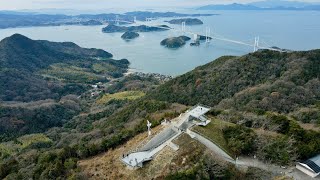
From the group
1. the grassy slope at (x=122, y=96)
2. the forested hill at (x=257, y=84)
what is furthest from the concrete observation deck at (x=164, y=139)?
the grassy slope at (x=122, y=96)

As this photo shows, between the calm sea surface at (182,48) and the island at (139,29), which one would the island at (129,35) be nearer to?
the calm sea surface at (182,48)

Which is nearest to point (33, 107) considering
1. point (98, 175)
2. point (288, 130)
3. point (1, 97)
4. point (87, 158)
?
point (1, 97)

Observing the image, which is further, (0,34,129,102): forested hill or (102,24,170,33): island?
(102,24,170,33): island

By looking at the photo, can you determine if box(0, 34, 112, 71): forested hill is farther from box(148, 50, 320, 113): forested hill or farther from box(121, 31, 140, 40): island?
box(148, 50, 320, 113): forested hill

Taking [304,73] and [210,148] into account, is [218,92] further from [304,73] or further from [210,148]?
[210,148]

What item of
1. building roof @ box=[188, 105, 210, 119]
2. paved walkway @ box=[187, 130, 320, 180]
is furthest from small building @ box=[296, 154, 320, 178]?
building roof @ box=[188, 105, 210, 119]

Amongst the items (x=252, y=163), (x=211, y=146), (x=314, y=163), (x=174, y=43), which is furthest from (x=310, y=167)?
(x=174, y=43)
